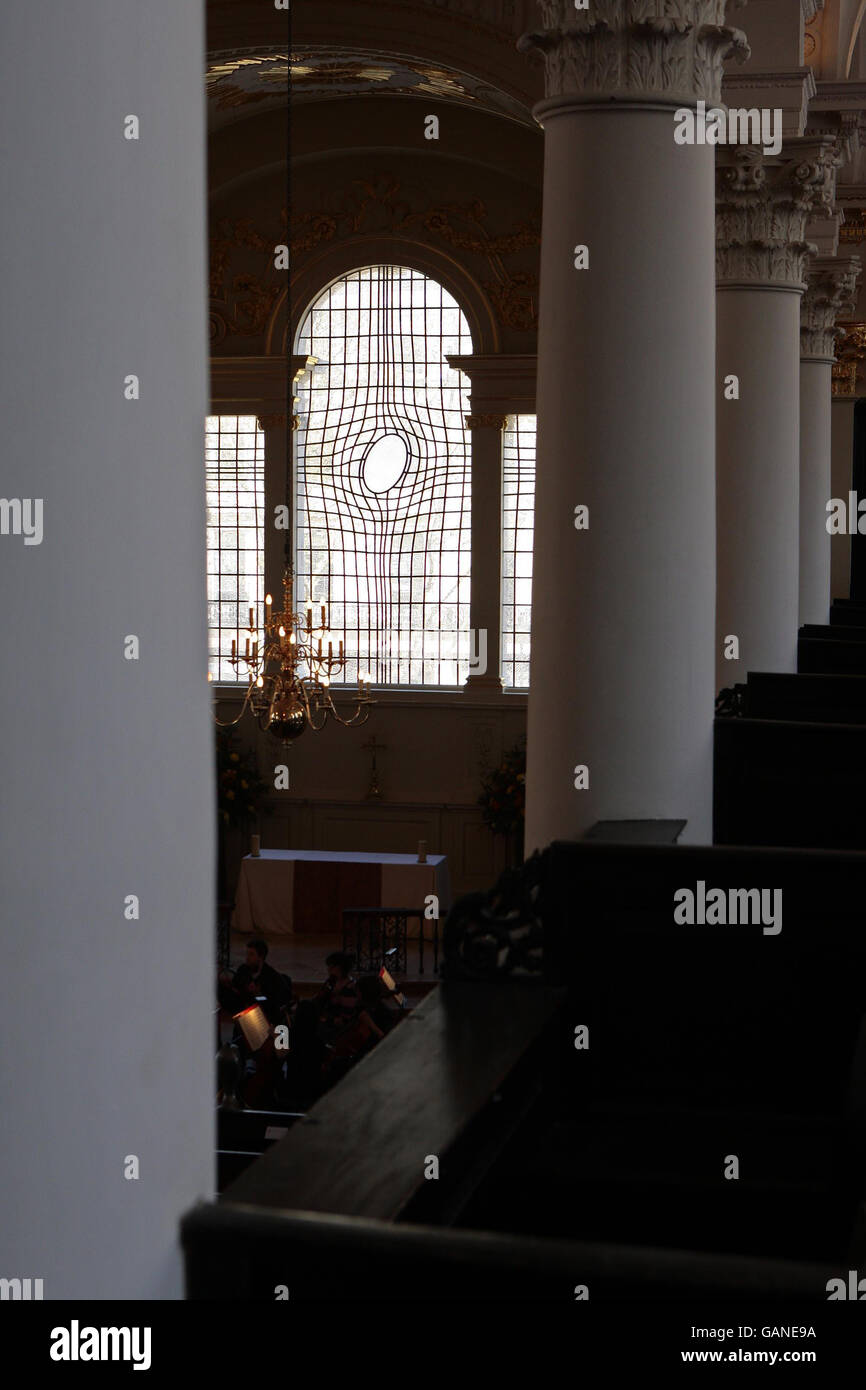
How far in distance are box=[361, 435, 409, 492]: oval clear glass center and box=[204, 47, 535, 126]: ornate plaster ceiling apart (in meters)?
3.69

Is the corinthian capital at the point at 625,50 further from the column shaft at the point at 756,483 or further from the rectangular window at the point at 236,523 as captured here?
the rectangular window at the point at 236,523

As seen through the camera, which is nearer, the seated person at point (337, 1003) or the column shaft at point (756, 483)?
the column shaft at point (756, 483)

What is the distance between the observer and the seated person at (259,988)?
998 cm

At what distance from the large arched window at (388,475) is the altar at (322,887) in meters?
2.76

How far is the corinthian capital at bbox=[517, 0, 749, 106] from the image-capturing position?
495cm

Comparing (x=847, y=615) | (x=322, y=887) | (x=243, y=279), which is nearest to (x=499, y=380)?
(x=243, y=279)

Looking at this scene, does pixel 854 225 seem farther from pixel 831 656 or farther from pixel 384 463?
pixel 831 656

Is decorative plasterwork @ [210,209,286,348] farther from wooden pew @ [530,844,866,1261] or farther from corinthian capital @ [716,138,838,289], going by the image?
wooden pew @ [530,844,866,1261]

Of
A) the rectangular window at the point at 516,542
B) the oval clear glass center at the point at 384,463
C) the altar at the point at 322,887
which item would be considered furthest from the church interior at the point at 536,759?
the oval clear glass center at the point at 384,463

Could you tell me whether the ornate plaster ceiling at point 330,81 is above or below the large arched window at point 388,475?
above

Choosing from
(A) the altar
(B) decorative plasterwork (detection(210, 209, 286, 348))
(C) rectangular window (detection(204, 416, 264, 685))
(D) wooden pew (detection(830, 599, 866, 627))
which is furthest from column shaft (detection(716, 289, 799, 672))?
(C) rectangular window (detection(204, 416, 264, 685))
